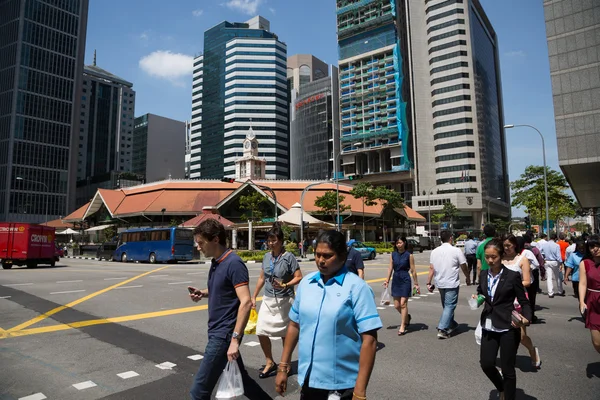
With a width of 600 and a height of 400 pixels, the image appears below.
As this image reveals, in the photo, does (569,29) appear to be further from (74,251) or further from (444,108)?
(444,108)

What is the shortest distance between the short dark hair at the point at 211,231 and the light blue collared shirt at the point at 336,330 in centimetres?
130

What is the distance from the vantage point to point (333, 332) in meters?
2.56

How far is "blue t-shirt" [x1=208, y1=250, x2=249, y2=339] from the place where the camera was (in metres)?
3.46

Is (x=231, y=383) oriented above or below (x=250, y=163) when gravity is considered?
below

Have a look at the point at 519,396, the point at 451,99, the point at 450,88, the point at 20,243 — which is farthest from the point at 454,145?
the point at 519,396

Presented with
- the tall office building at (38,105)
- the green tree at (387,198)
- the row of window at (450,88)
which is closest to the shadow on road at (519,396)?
the green tree at (387,198)

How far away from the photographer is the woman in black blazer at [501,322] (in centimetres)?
397

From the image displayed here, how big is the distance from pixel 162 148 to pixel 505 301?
150m

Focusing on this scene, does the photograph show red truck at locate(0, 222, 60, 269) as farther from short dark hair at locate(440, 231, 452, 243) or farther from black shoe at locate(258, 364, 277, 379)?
short dark hair at locate(440, 231, 452, 243)

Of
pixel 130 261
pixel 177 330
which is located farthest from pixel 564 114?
pixel 130 261

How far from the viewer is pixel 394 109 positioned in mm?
93812

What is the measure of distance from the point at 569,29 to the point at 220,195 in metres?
44.0

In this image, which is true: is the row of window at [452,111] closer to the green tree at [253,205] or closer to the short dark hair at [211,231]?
the green tree at [253,205]

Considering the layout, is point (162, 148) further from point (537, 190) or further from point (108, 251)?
point (537, 190)
